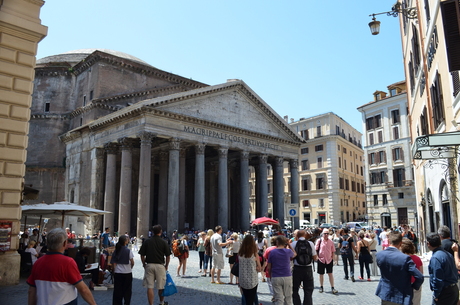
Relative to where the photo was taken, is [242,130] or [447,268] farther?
[242,130]

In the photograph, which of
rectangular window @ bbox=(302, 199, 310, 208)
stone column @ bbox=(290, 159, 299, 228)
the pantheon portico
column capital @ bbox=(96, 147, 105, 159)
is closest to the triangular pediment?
the pantheon portico

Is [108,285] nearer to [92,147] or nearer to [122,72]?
[92,147]

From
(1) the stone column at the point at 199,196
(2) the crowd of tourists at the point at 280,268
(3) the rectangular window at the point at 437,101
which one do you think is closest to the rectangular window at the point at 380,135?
(1) the stone column at the point at 199,196

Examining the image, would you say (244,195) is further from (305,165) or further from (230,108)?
(305,165)

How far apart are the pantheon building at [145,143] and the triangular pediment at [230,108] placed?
2.8 inches

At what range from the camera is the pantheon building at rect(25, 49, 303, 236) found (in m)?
23.6

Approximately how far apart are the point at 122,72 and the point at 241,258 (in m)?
26.8

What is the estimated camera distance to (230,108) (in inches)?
1079

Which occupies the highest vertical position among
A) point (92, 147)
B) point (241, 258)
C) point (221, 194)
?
point (92, 147)

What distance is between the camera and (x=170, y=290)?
23.5 ft

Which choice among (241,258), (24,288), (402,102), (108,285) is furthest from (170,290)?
(402,102)

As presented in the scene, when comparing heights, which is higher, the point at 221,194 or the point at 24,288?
the point at 221,194

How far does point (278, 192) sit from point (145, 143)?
11945mm

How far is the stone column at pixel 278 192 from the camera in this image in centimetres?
2958
